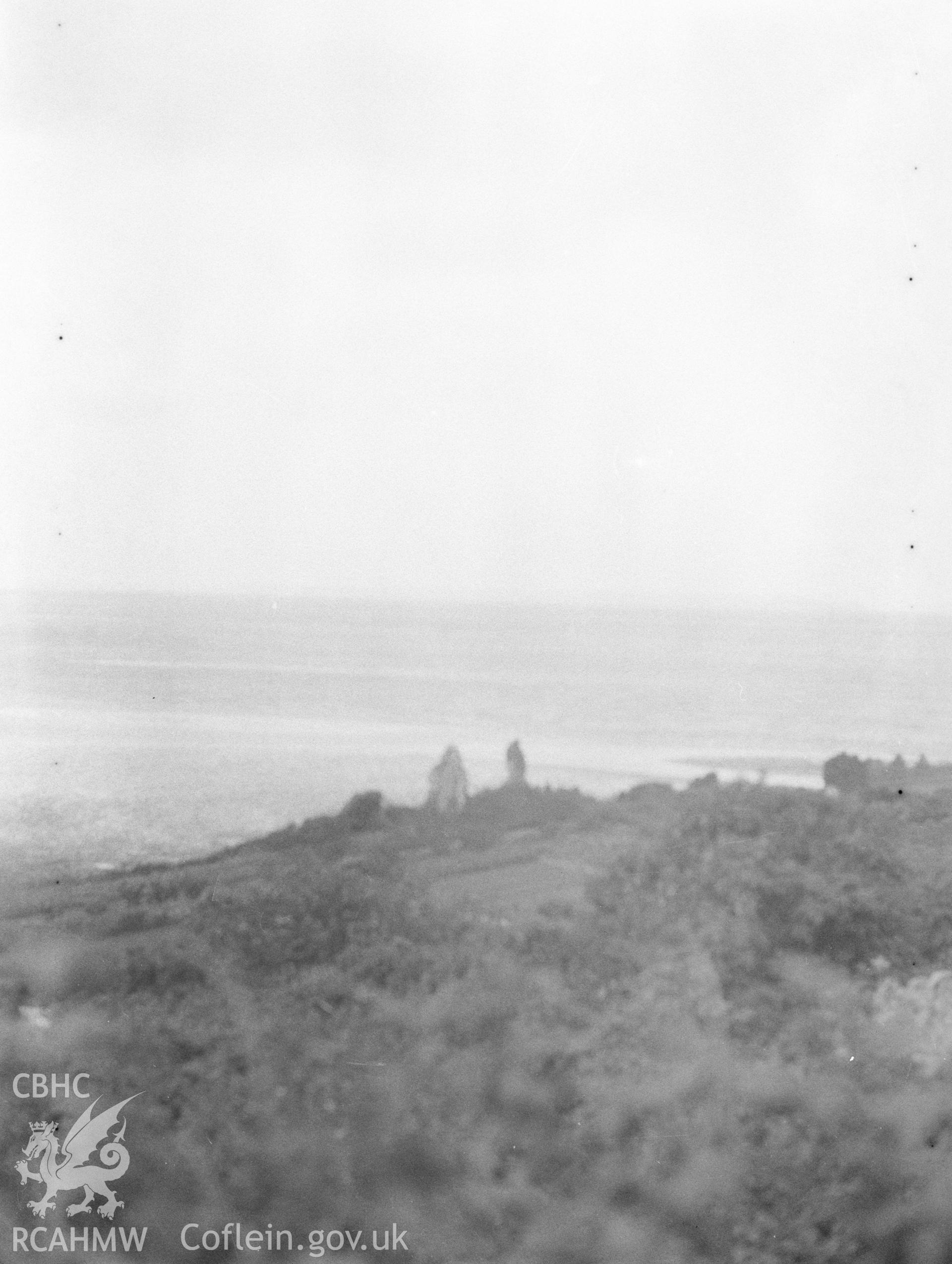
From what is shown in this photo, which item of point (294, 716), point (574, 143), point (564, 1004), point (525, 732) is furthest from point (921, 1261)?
point (574, 143)

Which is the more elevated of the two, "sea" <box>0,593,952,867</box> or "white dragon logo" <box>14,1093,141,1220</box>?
"sea" <box>0,593,952,867</box>

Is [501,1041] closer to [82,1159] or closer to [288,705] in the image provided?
[288,705]

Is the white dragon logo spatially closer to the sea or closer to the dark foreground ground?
the dark foreground ground

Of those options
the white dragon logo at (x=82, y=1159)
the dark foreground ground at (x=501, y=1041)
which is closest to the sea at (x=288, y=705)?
the dark foreground ground at (x=501, y=1041)

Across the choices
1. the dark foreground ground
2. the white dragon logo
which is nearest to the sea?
the dark foreground ground

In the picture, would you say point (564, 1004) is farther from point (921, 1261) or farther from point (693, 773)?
point (921, 1261)
